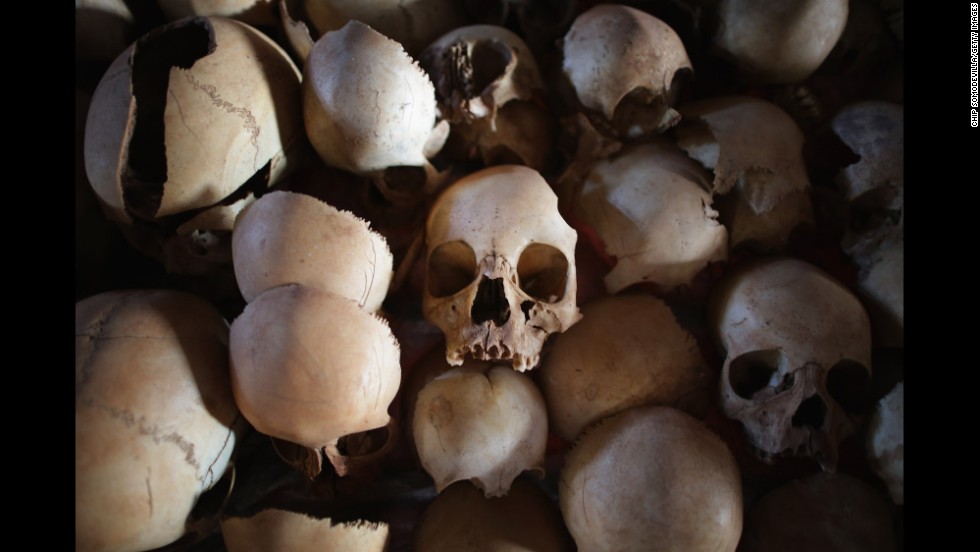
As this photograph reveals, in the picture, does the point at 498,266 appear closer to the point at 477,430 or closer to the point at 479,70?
the point at 477,430

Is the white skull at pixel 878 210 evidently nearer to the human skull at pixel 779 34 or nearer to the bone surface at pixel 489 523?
the human skull at pixel 779 34

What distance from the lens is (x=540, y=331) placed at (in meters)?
1.26

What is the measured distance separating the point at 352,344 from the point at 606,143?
0.72 meters

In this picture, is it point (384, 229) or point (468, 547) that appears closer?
point (468, 547)

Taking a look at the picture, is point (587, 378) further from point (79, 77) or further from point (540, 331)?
point (79, 77)

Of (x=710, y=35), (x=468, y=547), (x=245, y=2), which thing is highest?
(x=245, y=2)

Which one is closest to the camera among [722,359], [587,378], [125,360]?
[125,360]

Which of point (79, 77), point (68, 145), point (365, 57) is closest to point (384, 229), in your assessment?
point (365, 57)

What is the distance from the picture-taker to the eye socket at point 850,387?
1.39 m

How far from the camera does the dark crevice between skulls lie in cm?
125

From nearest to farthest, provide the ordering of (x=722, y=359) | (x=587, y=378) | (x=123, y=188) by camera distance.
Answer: (x=123, y=188)
(x=587, y=378)
(x=722, y=359)

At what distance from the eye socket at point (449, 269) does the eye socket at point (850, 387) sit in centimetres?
81

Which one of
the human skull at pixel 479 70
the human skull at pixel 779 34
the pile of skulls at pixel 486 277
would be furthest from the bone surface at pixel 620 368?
the human skull at pixel 779 34

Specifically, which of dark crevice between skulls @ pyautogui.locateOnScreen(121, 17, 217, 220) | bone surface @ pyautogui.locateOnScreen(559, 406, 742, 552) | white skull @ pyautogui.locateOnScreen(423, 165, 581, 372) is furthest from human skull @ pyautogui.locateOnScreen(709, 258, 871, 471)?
dark crevice between skulls @ pyautogui.locateOnScreen(121, 17, 217, 220)
